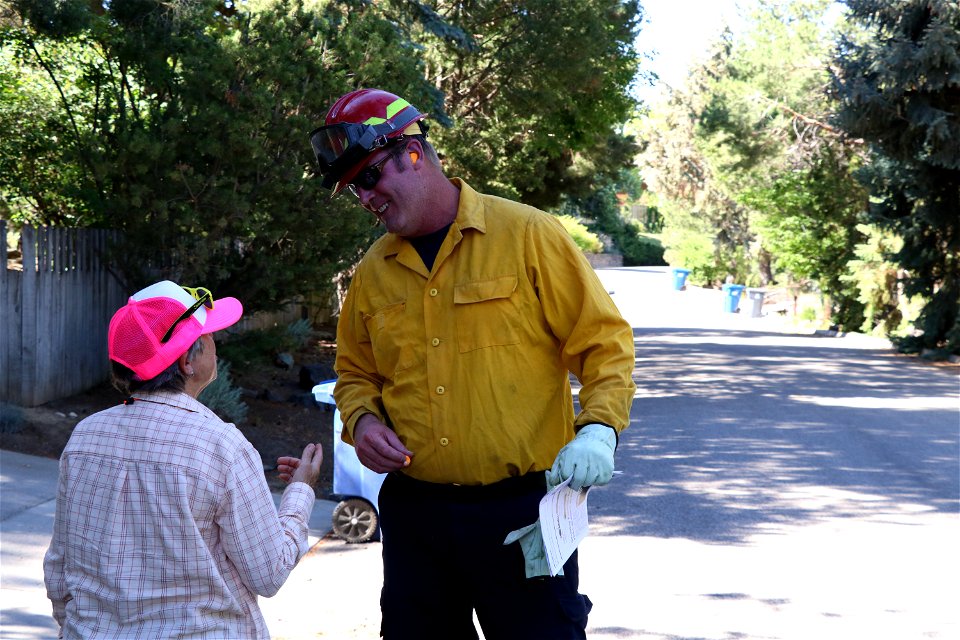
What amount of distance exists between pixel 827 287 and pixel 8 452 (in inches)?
977

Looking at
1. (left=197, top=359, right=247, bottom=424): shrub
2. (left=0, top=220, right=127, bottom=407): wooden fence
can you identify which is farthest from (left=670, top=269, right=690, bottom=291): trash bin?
(left=197, top=359, right=247, bottom=424): shrub

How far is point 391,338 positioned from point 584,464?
29.4 inches

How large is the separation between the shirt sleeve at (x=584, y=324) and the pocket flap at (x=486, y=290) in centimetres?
7

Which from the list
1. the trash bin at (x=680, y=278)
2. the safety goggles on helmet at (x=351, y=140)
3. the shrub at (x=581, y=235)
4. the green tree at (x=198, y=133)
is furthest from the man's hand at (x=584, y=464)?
the shrub at (x=581, y=235)

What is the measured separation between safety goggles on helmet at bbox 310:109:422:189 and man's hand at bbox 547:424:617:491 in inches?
39.7

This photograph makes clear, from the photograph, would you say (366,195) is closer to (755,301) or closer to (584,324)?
(584,324)

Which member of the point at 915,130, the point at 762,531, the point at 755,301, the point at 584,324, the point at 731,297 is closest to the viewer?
the point at 584,324

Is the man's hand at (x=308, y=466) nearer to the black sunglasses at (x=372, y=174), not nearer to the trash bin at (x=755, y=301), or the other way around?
the black sunglasses at (x=372, y=174)

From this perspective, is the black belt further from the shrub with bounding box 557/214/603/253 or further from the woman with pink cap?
the shrub with bounding box 557/214/603/253

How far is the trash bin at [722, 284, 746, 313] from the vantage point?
37.9 metres

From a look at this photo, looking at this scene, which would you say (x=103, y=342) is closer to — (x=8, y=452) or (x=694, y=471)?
(x=8, y=452)

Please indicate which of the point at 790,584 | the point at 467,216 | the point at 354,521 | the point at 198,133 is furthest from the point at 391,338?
the point at 198,133

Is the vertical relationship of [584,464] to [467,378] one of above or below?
below

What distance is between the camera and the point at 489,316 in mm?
3080
